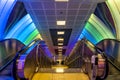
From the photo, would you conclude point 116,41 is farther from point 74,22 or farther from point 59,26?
point 59,26

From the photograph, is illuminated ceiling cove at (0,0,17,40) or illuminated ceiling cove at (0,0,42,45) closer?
illuminated ceiling cove at (0,0,17,40)

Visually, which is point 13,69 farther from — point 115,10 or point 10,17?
point 115,10

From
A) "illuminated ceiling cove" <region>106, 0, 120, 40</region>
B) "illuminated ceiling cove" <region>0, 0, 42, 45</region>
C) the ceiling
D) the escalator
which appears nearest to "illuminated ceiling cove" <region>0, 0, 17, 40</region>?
"illuminated ceiling cove" <region>0, 0, 42, 45</region>

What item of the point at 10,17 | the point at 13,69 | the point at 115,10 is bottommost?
the point at 13,69

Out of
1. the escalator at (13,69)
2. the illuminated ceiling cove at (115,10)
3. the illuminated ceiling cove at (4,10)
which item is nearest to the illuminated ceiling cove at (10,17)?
the illuminated ceiling cove at (4,10)

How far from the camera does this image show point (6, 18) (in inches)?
503

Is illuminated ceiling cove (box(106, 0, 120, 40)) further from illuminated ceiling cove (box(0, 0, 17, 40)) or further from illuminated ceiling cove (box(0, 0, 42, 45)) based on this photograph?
illuminated ceiling cove (box(0, 0, 17, 40))

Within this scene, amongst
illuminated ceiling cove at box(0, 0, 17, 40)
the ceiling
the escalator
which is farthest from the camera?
illuminated ceiling cove at box(0, 0, 17, 40)

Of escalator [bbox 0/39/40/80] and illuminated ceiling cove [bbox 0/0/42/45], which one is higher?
illuminated ceiling cove [bbox 0/0/42/45]

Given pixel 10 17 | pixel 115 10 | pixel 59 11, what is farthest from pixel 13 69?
pixel 115 10

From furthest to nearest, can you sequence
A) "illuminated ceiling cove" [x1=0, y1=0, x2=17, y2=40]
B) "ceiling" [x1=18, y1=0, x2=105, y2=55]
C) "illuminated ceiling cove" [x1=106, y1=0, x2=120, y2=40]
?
"illuminated ceiling cove" [x1=106, y1=0, x2=120, y2=40] < "illuminated ceiling cove" [x1=0, y1=0, x2=17, y2=40] < "ceiling" [x1=18, y1=0, x2=105, y2=55]

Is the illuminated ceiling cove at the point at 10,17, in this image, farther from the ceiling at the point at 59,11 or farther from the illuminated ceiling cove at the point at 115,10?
the illuminated ceiling cove at the point at 115,10

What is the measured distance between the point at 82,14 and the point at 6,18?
4.00 metres

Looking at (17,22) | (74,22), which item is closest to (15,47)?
(17,22)
